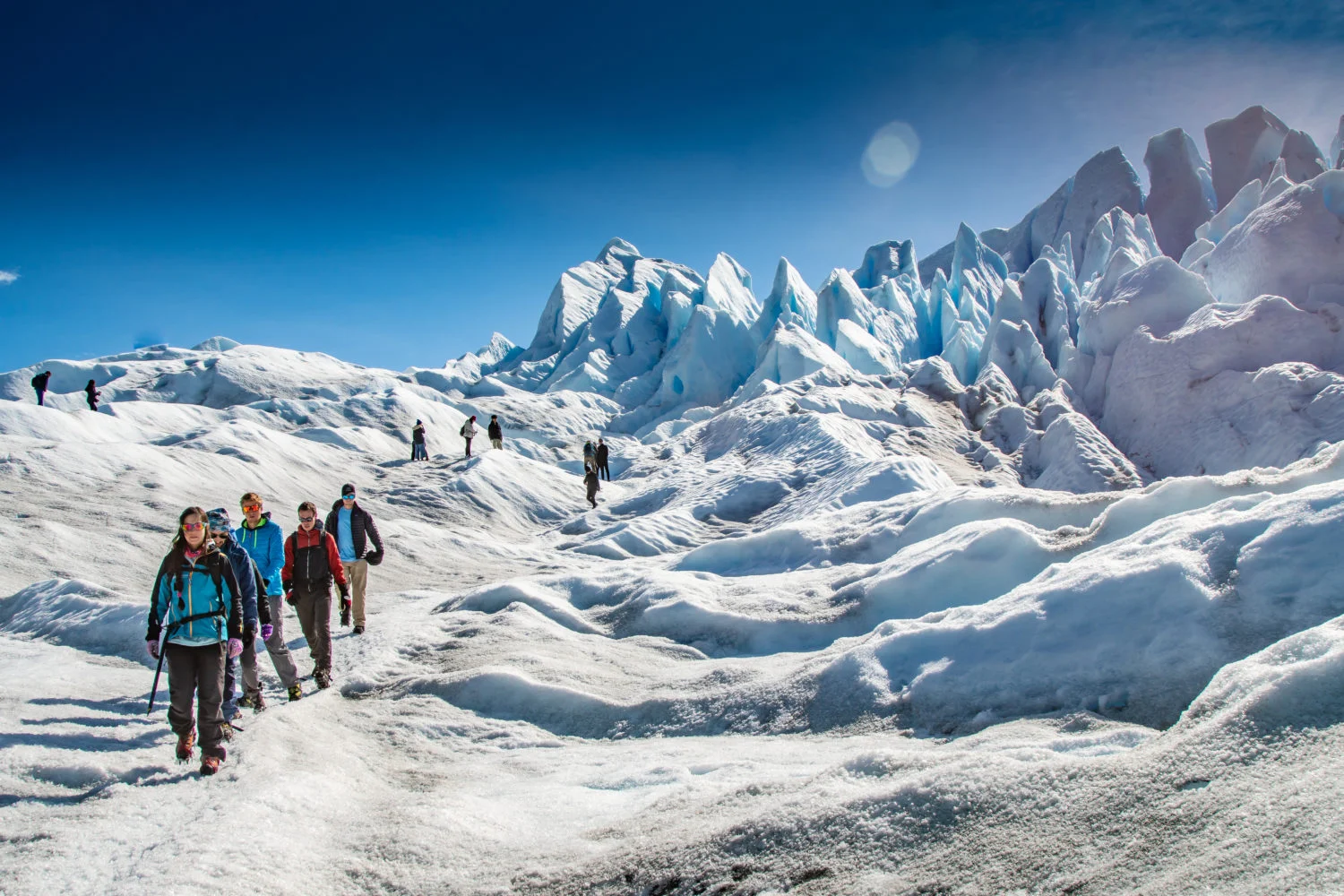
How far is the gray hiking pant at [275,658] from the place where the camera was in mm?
5418

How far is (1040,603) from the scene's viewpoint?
472cm

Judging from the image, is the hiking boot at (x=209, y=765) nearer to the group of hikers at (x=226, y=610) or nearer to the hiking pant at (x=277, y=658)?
the group of hikers at (x=226, y=610)

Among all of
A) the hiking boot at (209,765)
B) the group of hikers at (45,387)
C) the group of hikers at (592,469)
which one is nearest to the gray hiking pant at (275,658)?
the hiking boot at (209,765)

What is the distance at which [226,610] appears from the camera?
4.54m

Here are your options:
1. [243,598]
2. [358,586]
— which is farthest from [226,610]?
[358,586]

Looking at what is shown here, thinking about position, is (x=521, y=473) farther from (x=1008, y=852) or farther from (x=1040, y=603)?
(x=1008, y=852)

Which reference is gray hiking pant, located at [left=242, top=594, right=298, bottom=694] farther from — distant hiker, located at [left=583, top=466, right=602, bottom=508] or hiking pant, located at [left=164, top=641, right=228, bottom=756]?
distant hiker, located at [left=583, top=466, right=602, bottom=508]

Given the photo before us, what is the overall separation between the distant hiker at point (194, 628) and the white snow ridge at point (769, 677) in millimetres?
286

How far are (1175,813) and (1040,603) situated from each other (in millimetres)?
2423

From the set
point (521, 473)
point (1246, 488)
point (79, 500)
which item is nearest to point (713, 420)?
point (521, 473)

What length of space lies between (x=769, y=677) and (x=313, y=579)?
148 inches

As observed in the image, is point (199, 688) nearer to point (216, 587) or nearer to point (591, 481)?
point (216, 587)

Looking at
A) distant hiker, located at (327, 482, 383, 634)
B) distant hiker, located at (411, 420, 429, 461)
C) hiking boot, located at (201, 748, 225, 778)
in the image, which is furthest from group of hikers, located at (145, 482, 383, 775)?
distant hiker, located at (411, 420, 429, 461)

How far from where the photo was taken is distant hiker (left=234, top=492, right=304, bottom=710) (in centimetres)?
571
